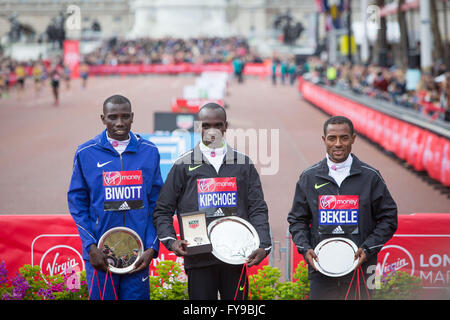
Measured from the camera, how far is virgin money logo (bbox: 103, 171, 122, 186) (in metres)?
5.12

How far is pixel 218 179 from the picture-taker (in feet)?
16.2

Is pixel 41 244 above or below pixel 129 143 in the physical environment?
below

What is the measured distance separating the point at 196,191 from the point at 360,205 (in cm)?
116

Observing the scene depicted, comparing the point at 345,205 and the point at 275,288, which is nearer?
the point at 345,205

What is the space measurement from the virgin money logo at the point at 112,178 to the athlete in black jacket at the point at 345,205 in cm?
128

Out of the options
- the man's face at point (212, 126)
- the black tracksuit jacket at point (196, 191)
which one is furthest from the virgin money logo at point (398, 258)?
the man's face at point (212, 126)

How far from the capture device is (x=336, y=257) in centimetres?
491

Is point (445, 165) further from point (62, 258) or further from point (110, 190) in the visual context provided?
point (110, 190)

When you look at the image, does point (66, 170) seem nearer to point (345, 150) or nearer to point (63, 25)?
point (345, 150)

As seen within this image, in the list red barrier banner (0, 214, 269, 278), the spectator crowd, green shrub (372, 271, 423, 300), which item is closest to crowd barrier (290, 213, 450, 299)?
green shrub (372, 271, 423, 300)

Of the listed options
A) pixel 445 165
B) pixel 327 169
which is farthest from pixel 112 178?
pixel 445 165
